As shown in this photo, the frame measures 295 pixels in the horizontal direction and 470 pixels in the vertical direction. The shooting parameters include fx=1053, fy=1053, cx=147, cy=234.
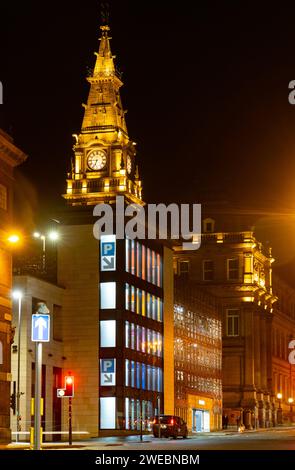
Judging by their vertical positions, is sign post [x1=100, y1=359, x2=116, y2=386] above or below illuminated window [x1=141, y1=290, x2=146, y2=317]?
below

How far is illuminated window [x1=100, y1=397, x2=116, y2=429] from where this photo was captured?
8588 cm

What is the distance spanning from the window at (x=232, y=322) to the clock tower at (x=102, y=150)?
20041 millimetres

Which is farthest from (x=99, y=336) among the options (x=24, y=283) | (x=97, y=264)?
(x=24, y=283)

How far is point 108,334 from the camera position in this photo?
87.8 m

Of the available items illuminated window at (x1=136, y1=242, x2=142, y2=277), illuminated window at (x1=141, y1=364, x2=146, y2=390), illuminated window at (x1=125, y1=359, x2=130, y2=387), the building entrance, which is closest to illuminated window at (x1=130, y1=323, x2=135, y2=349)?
illuminated window at (x1=125, y1=359, x2=130, y2=387)

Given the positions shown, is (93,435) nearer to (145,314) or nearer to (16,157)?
(145,314)

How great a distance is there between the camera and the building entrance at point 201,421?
107m

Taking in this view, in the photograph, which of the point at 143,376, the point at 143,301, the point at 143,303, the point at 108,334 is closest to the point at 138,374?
the point at 143,376

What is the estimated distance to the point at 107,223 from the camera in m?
89.2

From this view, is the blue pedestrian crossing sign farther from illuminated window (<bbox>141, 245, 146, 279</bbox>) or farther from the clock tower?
the clock tower

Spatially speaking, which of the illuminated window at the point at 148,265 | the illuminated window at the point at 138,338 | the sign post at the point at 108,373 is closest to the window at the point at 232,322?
the illuminated window at the point at 148,265

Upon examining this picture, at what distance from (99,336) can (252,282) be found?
172 ft

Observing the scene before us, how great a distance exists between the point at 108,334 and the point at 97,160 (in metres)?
44.9

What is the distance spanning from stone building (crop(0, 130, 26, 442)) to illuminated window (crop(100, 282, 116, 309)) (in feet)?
70.8
